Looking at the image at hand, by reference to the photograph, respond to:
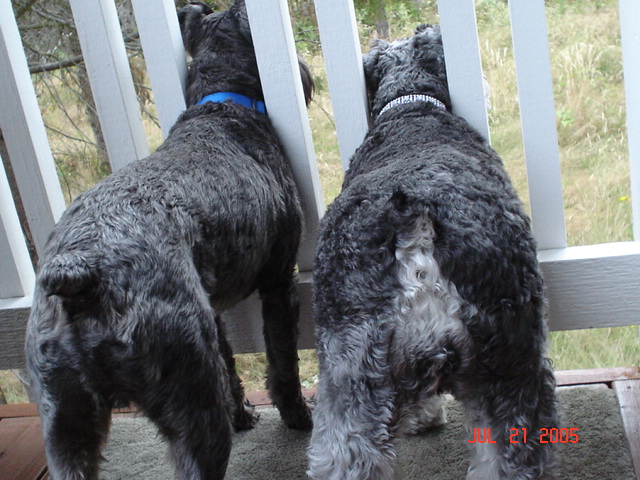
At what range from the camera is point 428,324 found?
1.74 metres

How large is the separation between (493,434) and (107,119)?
200 cm

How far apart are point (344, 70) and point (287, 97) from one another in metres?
0.26

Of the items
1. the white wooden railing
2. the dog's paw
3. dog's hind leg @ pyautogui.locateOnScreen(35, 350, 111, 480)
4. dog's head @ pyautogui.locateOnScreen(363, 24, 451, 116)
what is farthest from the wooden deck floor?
dog's head @ pyautogui.locateOnScreen(363, 24, 451, 116)

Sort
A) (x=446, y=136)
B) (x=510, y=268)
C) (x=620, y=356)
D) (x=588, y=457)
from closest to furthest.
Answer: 1. (x=510, y=268)
2. (x=446, y=136)
3. (x=588, y=457)
4. (x=620, y=356)

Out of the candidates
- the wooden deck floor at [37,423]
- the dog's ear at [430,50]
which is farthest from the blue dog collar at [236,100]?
the wooden deck floor at [37,423]

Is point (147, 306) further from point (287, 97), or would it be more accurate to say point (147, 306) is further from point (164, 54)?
point (164, 54)

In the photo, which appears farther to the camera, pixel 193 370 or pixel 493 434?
pixel 193 370

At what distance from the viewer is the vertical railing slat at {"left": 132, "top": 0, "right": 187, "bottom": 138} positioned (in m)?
2.78

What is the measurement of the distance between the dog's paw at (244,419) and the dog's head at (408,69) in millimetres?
1401

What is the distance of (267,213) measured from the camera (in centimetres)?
252

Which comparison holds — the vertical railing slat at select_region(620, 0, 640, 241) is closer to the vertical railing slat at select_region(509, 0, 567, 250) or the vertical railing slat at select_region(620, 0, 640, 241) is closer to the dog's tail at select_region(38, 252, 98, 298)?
the vertical railing slat at select_region(509, 0, 567, 250)

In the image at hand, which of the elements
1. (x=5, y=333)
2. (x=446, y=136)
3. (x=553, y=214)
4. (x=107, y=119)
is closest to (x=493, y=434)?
(x=446, y=136)

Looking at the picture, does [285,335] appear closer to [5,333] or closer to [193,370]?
[193,370]

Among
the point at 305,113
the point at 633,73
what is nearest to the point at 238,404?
the point at 305,113
